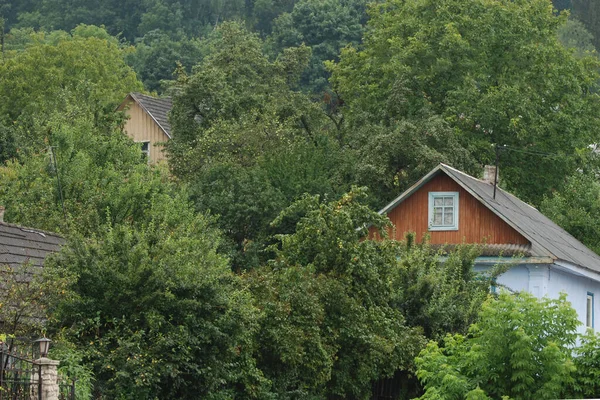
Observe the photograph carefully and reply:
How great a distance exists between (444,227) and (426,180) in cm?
136

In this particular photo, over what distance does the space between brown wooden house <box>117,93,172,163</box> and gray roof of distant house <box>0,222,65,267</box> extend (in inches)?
1106

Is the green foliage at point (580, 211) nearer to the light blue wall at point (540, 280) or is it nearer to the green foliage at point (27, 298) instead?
the light blue wall at point (540, 280)

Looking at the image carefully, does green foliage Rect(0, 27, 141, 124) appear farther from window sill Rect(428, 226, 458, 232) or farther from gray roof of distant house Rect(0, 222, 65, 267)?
gray roof of distant house Rect(0, 222, 65, 267)

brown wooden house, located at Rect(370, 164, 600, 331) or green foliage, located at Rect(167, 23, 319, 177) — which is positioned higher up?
green foliage, located at Rect(167, 23, 319, 177)

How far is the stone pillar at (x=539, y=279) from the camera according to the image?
29375mm

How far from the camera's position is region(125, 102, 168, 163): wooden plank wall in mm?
49469

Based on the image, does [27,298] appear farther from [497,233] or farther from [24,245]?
[497,233]

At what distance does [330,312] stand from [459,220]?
1084 cm

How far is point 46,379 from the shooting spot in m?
15.0

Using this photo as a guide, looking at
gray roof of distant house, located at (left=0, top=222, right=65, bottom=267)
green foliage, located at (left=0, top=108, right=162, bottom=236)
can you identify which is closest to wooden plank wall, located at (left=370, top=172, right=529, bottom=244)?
green foliage, located at (left=0, top=108, right=162, bottom=236)

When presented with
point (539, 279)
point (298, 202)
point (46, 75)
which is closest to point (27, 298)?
point (298, 202)

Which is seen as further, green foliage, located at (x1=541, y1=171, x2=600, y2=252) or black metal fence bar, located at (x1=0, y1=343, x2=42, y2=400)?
green foliage, located at (x1=541, y1=171, x2=600, y2=252)

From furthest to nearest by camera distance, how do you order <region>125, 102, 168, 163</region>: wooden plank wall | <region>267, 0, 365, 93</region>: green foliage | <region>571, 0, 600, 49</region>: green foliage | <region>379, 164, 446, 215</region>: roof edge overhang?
<region>571, 0, 600, 49</region>: green foliage, <region>267, 0, 365, 93</region>: green foliage, <region>125, 102, 168, 163</region>: wooden plank wall, <region>379, 164, 446, 215</region>: roof edge overhang

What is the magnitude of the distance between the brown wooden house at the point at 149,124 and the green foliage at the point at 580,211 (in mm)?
17350
